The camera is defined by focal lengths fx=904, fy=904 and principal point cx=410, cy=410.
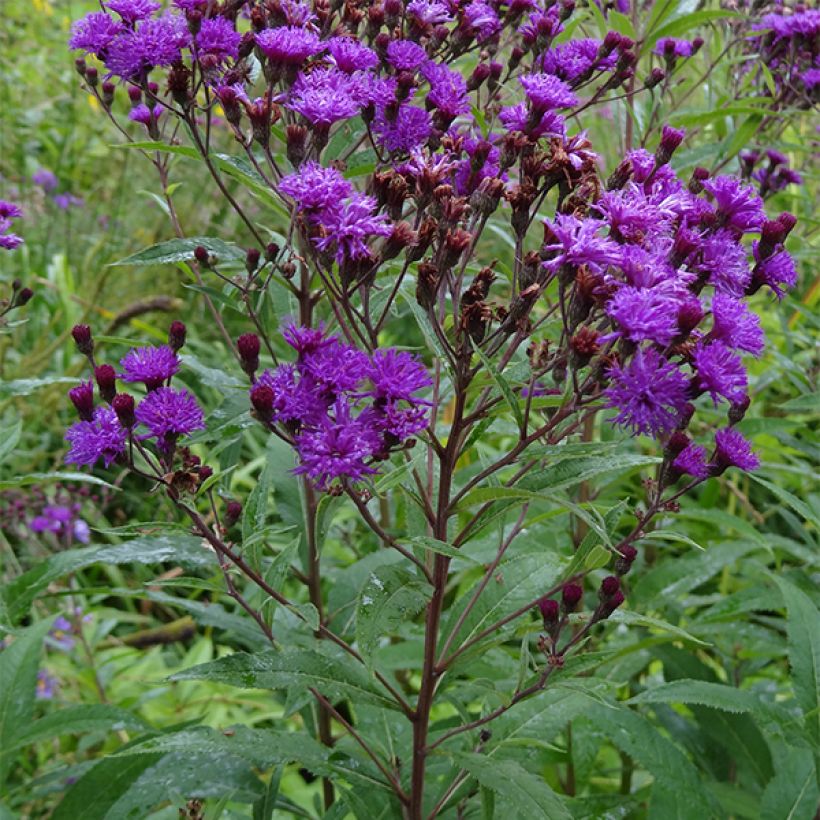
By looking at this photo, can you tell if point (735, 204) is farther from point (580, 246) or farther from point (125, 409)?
point (125, 409)

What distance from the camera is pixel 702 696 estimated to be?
5.92ft

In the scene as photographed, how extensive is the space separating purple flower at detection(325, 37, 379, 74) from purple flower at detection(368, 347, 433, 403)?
62cm

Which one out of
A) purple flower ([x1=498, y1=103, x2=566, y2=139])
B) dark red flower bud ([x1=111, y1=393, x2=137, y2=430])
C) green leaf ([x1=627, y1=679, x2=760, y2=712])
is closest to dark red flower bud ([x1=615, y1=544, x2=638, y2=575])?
green leaf ([x1=627, y1=679, x2=760, y2=712])

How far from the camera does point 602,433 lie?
254 cm

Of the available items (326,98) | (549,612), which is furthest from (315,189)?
(549,612)

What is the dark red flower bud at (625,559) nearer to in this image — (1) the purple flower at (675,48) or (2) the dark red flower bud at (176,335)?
(2) the dark red flower bud at (176,335)

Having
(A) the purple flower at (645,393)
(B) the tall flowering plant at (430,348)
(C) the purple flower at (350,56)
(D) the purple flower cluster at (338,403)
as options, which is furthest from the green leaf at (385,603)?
(C) the purple flower at (350,56)

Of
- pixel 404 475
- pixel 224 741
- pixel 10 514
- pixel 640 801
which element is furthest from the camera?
pixel 10 514

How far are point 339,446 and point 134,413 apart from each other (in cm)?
37

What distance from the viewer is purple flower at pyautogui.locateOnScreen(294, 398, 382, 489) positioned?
1276 mm

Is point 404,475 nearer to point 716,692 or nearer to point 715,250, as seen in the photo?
point 715,250

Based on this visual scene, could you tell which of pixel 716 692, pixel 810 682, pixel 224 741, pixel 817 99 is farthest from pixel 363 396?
pixel 817 99

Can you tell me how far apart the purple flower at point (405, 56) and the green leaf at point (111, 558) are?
1.03 m

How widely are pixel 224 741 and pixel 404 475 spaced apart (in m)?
0.60
